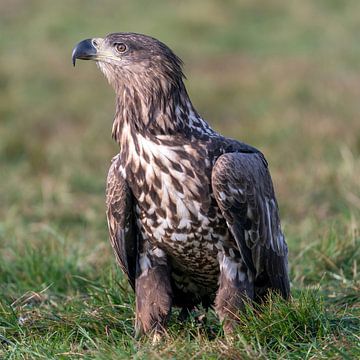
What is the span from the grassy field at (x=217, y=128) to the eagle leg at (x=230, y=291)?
0.07 m

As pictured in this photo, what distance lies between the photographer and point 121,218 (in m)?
4.43

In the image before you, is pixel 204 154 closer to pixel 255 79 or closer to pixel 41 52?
pixel 255 79

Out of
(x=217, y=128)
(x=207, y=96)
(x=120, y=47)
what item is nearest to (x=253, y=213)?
(x=120, y=47)

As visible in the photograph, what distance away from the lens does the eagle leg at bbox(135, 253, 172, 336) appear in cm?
452

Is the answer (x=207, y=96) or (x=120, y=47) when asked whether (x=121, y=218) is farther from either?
(x=207, y=96)

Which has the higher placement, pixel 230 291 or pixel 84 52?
pixel 84 52

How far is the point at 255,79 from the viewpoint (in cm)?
1468

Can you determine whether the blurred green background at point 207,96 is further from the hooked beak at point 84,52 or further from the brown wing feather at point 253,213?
the hooked beak at point 84,52

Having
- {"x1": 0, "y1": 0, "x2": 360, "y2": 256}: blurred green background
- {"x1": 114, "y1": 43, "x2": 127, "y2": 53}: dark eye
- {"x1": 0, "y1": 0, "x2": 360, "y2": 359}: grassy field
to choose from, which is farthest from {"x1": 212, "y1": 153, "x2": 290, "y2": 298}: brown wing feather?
{"x1": 0, "y1": 0, "x2": 360, "y2": 256}: blurred green background

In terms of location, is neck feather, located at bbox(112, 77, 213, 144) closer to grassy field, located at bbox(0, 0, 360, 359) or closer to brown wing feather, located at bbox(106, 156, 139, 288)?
brown wing feather, located at bbox(106, 156, 139, 288)

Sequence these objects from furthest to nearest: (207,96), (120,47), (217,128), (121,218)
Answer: (207,96) → (217,128) → (120,47) → (121,218)

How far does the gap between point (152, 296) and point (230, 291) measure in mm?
384

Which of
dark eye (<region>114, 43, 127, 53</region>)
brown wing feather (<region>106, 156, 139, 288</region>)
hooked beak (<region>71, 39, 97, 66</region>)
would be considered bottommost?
brown wing feather (<region>106, 156, 139, 288</region>)

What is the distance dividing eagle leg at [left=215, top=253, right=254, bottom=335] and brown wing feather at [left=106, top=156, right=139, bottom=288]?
449 millimetres
